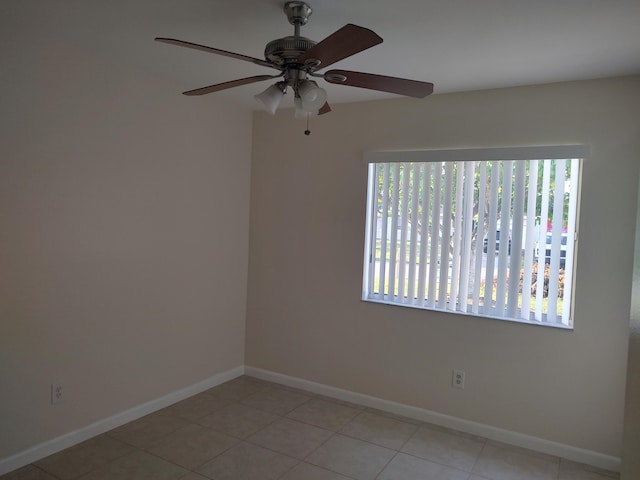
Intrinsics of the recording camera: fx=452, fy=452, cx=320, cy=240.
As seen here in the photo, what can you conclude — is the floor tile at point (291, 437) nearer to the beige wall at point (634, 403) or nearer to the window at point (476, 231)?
the window at point (476, 231)

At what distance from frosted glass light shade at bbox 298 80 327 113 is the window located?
155 cm

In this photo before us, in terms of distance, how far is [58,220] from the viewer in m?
2.61

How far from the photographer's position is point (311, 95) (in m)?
1.84

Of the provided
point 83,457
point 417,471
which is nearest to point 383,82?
point 417,471

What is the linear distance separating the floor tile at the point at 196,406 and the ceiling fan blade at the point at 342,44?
8.56ft

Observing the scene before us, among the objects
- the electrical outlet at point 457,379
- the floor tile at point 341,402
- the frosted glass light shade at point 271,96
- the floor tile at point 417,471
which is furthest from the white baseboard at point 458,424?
the frosted glass light shade at point 271,96

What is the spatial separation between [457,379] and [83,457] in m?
2.42

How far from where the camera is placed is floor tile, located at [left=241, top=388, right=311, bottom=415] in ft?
11.2

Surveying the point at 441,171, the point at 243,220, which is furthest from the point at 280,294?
the point at 441,171

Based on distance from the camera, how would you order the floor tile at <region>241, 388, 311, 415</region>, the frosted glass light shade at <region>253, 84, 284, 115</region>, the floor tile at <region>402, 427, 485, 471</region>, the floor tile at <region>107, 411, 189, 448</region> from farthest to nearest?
the floor tile at <region>241, 388, 311, 415</region>
the floor tile at <region>107, 411, 189, 448</region>
the floor tile at <region>402, 427, 485, 471</region>
the frosted glass light shade at <region>253, 84, 284, 115</region>

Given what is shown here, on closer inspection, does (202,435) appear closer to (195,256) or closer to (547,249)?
(195,256)

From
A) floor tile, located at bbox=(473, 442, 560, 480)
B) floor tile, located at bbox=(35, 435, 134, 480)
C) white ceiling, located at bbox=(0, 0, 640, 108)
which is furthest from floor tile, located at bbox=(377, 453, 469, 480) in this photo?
white ceiling, located at bbox=(0, 0, 640, 108)

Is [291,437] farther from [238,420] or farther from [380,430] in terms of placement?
[380,430]

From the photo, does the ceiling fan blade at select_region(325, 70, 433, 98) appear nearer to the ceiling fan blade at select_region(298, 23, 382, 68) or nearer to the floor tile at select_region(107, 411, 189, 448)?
the ceiling fan blade at select_region(298, 23, 382, 68)
